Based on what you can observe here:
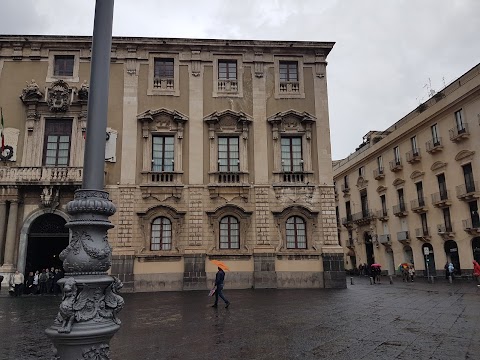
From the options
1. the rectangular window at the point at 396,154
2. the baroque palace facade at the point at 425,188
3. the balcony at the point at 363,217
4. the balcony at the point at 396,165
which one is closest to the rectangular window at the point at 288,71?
the baroque palace facade at the point at 425,188

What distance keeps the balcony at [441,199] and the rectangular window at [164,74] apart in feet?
81.9

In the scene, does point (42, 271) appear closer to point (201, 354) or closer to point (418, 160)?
point (201, 354)

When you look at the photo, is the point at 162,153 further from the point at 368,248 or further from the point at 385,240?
the point at 368,248

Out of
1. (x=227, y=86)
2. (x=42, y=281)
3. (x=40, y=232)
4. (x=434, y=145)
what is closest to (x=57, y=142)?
(x=40, y=232)

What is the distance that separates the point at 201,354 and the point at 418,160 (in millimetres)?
34897

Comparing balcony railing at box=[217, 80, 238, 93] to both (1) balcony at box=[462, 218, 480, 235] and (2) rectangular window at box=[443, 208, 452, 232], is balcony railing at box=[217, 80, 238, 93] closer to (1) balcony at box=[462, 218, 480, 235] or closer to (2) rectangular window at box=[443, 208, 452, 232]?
(1) balcony at box=[462, 218, 480, 235]

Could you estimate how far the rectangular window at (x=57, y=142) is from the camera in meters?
22.8

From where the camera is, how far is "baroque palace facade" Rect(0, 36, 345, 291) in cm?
2177

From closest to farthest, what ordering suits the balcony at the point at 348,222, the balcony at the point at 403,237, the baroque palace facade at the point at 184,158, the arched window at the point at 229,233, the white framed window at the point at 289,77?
the baroque palace facade at the point at 184,158, the arched window at the point at 229,233, the white framed window at the point at 289,77, the balcony at the point at 403,237, the balcony at the point at 348,222

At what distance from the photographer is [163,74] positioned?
2423 cm

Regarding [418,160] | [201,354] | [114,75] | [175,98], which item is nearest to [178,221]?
[175,98]

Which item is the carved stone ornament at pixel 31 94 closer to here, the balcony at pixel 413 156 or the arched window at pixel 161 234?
the arched window at pixel 161 234

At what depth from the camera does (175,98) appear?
23781 millimetres

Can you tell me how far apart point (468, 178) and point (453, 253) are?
266 inches
